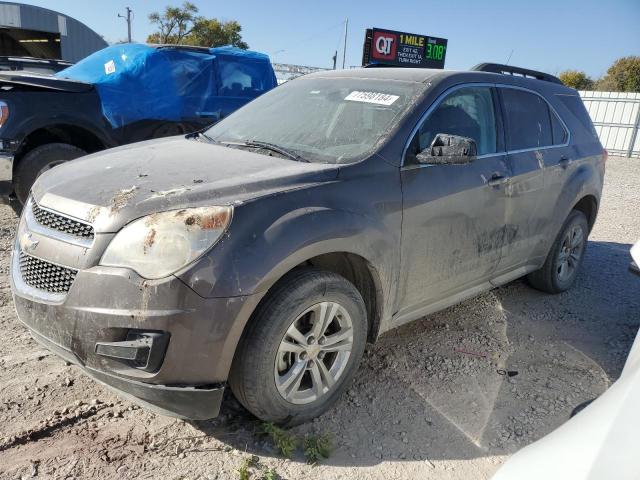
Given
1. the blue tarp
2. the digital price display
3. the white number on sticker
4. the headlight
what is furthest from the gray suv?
the digital price display

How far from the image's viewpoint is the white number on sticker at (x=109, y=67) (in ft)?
22.2

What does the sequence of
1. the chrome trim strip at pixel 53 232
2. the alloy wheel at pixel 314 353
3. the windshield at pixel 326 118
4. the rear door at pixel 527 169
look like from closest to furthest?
the chrome trim strip at pixel 53 232
the alloy wheel at pixel 314 353
the windshield at pixel 326 118
the rear door at pixel 527 169

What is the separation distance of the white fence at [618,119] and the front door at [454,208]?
17438 millimetres

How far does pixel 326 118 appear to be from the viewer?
10.8 feet

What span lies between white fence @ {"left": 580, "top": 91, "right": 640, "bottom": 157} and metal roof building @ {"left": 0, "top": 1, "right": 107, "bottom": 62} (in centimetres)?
2794

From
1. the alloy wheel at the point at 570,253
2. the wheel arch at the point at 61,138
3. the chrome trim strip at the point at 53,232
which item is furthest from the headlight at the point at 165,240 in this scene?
the wheel arch at the point at 61,138

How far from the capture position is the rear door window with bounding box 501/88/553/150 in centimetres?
380

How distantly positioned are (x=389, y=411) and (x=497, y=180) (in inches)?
65.8

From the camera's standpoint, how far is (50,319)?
2.27 meters

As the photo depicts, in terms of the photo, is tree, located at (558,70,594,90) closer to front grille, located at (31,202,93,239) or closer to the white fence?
the white fence

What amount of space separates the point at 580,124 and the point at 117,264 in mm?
4145

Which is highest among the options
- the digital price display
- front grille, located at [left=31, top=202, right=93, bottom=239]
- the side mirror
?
the digital price display

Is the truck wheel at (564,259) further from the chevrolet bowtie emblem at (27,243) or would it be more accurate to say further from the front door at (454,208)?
the chevrolet bowtie emblem at (27,243)

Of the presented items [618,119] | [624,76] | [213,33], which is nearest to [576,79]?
[624,76]
